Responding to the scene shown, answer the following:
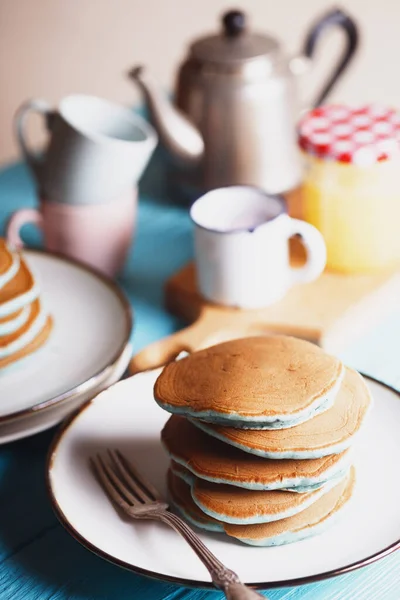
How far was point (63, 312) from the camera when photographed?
1006 mm

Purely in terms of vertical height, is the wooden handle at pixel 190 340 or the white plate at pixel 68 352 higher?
the white plate at pixel 68 352

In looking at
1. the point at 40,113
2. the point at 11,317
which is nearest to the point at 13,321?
the point at 11,317

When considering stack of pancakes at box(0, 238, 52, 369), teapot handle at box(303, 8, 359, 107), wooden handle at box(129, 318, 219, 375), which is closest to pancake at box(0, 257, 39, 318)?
stack of pancakes at box(0, 238, 52, 369)

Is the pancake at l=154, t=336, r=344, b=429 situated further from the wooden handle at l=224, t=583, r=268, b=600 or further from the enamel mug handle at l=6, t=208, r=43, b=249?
the enamel mug handle at l=6, t=208, r=43, b=249

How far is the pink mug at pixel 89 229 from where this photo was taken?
1.09m

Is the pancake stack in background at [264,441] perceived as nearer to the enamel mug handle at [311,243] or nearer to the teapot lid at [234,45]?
the enamel mug handle at [311,243]

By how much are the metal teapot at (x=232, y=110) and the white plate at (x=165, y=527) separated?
19.1 inches

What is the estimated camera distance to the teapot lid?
117 cm

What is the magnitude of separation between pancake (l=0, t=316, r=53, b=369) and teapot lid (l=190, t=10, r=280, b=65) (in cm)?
46

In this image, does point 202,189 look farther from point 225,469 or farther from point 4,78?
point 4,78

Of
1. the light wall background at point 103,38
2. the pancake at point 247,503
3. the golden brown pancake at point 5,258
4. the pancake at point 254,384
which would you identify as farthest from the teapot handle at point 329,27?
the light wall background at point 103,38

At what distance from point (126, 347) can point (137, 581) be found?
0.29 meters

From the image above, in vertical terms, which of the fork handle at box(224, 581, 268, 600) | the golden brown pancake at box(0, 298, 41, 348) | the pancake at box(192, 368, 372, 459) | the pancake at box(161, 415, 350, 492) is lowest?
the fork handle at box(224, 581, 268, 600)

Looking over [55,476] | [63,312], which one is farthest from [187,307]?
[55,476]
